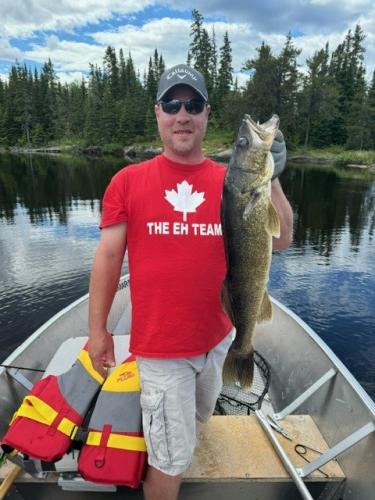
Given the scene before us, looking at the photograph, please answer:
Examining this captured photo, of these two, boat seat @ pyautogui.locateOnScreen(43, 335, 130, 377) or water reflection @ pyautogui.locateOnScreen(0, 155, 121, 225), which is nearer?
boat seat @ pyautogui.locateOnScreen(43, 335, 130, 377)

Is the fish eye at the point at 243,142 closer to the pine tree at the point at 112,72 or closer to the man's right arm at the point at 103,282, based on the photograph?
the man's right arm at the point at 103,282

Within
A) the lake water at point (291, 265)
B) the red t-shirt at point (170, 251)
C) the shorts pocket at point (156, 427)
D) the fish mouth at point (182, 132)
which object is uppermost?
the fish mouth at point (182, 132)

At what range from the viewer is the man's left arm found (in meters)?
2.42

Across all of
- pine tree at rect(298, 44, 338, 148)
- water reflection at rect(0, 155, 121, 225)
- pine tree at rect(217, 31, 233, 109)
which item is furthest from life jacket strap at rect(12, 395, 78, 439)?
pine tree at rect(217, 31, 233, 109)

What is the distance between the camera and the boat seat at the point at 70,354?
149 inches

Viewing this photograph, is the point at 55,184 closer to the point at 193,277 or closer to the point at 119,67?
the point at 193,277

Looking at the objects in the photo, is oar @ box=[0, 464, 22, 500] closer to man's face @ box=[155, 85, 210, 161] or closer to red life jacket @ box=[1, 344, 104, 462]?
red life jacket @ box=[1, 344, 104, 462]

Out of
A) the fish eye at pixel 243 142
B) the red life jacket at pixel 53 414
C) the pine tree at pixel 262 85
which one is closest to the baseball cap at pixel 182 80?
the fish eye at pixel 243 142

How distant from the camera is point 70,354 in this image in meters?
4.00

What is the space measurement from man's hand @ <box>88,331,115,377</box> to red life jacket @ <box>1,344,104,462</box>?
0.55 metres

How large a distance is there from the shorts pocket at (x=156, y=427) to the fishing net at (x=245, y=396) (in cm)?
176

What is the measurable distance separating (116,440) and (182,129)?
2222mm

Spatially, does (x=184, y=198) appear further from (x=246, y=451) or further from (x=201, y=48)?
(x=201, y=48)

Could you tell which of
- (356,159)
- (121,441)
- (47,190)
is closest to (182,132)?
(121,441)
